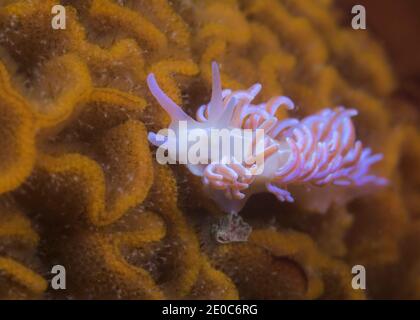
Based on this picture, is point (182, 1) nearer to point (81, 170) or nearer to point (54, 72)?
point (54, 72)

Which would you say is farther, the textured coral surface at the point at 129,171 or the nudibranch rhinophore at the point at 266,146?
the nudibranch rhinophore at the point at 266,146

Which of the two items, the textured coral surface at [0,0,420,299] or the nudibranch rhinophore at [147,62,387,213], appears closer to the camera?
the textured coral surface at [0,0,420,299]

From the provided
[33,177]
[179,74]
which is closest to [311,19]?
[179,74]

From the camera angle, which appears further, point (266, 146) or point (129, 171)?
point (266, 146)

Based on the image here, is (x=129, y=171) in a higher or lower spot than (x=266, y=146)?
lower
